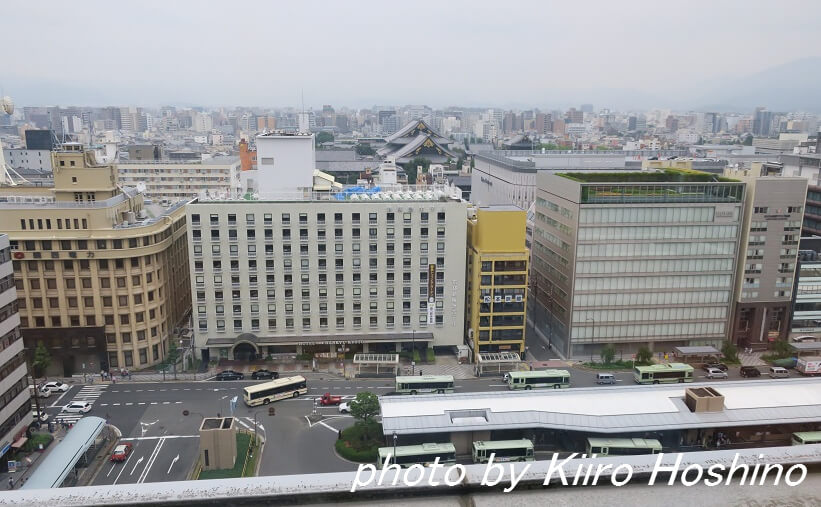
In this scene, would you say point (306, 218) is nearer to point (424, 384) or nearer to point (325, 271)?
point (325, 271)

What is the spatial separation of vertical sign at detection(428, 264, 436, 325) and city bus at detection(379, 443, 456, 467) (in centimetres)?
1960

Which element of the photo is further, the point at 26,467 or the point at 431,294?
the point at 431,294

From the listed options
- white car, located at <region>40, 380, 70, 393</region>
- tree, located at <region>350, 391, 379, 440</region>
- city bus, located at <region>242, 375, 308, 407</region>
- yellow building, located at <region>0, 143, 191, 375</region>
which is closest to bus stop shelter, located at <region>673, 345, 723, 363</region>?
tree, located at <region>350, 391, 379, 440</region>

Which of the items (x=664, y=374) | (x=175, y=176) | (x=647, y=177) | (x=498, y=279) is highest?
(x=647, y=177)

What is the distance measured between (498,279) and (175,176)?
8158 cm

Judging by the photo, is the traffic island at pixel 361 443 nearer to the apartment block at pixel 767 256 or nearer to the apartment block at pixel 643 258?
the apartment block at pixel 643 258

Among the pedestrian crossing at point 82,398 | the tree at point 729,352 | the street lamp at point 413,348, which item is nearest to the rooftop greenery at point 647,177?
the tree at point 729,352

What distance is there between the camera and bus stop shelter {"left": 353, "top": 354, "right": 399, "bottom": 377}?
53.7 m

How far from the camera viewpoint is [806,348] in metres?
58.3

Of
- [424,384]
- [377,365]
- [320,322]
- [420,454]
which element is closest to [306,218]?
[320,322]

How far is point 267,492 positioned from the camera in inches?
325

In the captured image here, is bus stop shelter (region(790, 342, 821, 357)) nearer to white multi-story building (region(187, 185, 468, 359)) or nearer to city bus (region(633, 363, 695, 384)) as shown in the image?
city bus (region(633, 363, 695, 384))

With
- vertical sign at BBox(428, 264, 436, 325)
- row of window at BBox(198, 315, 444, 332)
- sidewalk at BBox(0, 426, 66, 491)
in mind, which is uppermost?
vertical sign at BBox(428, 264, 436, 325)

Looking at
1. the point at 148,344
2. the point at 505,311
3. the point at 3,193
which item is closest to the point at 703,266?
the point at 505,311
